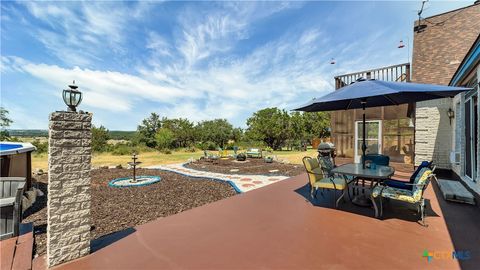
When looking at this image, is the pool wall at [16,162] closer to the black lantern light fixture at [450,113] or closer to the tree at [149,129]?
the black lantern light fixture at [450,113]

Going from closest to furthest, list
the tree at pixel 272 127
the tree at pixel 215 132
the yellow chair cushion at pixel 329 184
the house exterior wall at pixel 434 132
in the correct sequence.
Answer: the yellow chair cushion at pixel 329 184, the house exterior wall at pixel 434 132, the tree at pixel 272 127, the tree at pixel 215 132

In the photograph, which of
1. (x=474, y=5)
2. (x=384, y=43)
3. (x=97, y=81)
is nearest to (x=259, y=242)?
(x=384, y=43)

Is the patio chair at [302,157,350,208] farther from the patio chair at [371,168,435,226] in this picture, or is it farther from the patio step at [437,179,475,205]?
the patio step at [437,179,475,205]

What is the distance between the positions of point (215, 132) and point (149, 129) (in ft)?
30.6

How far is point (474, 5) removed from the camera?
7406 millimetres

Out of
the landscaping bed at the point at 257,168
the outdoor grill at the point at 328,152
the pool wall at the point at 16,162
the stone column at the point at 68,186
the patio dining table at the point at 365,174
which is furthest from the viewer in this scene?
the landscaping bed at the point at 257,168

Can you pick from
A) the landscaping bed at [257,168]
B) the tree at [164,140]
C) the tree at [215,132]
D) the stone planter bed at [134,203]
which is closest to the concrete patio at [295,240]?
the stone planter bed at [134,203]

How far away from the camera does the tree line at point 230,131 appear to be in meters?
24.6

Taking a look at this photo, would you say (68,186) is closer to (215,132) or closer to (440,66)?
(440,66)

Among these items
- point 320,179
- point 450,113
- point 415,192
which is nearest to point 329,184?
point 320,179

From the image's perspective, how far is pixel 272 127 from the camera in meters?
24.5

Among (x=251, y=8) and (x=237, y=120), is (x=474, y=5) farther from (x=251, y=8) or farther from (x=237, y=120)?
(x=237, y=120)

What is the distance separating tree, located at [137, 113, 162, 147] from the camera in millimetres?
27109

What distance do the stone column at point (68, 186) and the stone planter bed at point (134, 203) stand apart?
81cm
